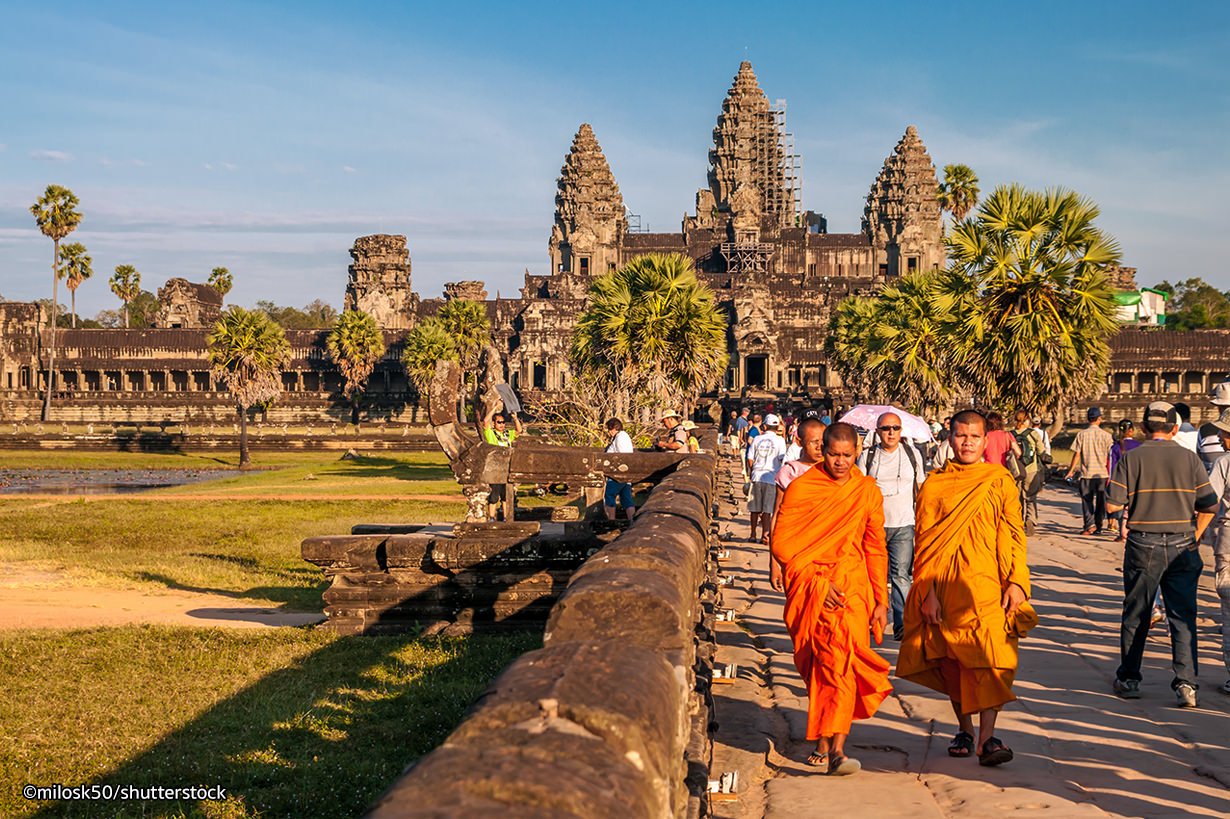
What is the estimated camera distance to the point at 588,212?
82.3 meters

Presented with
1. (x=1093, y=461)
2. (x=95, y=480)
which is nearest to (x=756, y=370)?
(x=95, y=480)

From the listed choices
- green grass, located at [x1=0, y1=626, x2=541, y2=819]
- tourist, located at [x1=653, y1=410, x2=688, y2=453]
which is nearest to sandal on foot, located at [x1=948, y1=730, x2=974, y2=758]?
green grass, located at [x1=0, y1=626, x2=541, y2=819]

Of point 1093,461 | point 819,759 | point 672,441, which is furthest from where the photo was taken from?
point 1093,461

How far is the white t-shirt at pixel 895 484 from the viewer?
8.42 meters

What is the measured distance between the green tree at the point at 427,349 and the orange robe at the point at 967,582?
1987 inches

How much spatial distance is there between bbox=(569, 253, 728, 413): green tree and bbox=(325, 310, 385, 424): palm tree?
38.5 meters

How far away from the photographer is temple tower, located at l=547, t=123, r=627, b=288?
81688 millimetres

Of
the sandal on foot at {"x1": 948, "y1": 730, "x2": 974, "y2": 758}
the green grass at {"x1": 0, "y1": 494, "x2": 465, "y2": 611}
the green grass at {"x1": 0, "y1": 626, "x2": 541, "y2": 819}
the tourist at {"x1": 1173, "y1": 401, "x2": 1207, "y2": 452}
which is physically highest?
the tourist at {"x1": 1173, "y1": 401, "x2": 1207, "y2": 452}

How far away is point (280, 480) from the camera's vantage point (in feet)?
95.2

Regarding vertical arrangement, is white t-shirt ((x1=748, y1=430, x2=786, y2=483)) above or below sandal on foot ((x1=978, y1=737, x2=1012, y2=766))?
above

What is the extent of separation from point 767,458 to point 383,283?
66979 millimetres

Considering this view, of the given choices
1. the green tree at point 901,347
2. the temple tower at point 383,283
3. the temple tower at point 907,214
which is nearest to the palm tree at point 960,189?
the green tree at point 901,347

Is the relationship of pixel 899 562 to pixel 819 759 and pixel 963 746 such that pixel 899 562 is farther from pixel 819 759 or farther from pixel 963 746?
pixel 819 759

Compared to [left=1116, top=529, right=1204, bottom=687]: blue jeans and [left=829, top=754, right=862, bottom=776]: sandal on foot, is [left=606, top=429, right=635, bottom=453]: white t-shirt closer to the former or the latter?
[left=1116, top=529, right=1204, bottom=687]: blue jeans
